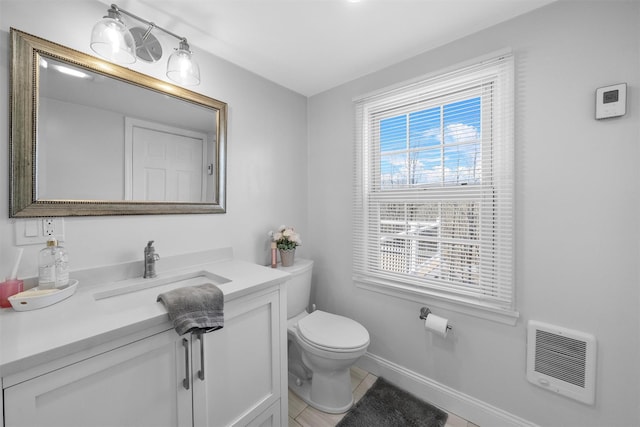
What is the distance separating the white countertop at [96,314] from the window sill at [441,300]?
2.74 ft

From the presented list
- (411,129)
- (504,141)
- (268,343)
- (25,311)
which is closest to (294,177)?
(411,129)

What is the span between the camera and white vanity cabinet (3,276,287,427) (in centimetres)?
74

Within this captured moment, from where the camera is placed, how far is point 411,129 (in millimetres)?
1776

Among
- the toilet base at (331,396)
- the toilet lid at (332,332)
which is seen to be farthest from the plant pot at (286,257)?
the toilet base at (331,396)

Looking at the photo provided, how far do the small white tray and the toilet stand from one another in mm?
1178

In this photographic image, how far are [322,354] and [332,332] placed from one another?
157 mm

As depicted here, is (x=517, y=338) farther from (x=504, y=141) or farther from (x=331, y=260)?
(x=331, y=260)

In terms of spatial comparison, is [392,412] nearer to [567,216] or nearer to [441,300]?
[441,300]

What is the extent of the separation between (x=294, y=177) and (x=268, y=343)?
1.35m

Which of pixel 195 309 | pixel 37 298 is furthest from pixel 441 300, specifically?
pixel 37 298

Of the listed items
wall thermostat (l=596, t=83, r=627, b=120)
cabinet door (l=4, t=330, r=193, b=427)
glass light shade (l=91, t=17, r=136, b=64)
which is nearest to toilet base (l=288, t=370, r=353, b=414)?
cabinet door (l=4, t=330, r=193, b=427)

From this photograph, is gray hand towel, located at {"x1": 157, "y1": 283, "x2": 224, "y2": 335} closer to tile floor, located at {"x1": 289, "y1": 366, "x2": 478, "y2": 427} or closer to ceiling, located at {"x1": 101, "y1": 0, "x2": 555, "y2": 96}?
tile floor, located at {"x1": 289, "y1": 366, "x2": 478, "y2": 427}

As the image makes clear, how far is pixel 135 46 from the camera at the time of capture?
4.16 feet

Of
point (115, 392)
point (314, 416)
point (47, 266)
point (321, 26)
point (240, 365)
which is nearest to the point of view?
point (115, 392)
